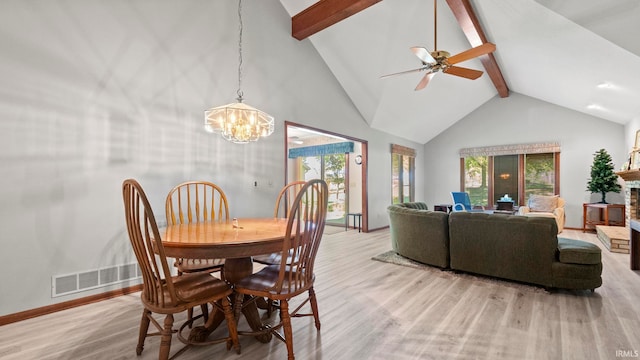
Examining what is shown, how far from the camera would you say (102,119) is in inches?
101

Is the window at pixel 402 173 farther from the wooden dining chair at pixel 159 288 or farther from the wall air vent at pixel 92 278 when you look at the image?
the wooden dining chair at pixel 159 288

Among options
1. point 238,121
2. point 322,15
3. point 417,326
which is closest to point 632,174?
point 417,326

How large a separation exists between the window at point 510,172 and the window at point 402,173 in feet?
4.96

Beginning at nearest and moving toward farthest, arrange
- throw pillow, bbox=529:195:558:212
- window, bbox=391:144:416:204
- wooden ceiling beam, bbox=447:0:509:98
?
1. wooden ceiling beam, bbox=447:0:509:98
2. throw pillow, bbox=529:195:558:212
3. window, bbox=391:144:416:204

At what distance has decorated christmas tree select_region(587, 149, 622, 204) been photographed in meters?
5.74

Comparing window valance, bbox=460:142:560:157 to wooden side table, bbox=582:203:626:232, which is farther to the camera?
window valance, bbox=460:142:560:157

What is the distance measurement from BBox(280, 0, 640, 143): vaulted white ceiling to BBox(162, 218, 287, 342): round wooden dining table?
3.59 m

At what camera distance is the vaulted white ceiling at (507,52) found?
2992 mm

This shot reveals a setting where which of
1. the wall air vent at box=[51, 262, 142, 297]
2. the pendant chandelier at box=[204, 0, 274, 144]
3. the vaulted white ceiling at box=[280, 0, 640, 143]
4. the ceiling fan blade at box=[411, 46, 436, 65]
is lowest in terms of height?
the wall air vent at box=[51, 262, 142, 297]

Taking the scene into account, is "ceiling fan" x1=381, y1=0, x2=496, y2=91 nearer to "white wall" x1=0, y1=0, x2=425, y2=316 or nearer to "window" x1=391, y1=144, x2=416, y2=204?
"white wall" x1=0, y1=0, x2=425, y2=316

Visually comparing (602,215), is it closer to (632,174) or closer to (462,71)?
(632,174)

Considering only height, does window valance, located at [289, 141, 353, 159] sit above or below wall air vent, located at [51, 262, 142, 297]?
above

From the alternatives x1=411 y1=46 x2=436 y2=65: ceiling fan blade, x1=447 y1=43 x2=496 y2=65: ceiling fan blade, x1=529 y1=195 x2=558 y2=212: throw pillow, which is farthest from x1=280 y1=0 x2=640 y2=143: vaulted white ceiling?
x1=529 y1=195 x2=558 y2=212: throw pillow

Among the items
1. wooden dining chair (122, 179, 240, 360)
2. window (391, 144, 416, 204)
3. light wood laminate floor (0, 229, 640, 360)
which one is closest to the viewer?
wooden dining chair (122, 179, 240, 360)
